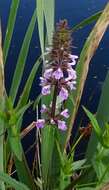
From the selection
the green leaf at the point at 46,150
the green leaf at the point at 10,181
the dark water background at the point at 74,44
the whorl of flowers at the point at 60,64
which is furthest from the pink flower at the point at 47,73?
the dark water background at the point at 74,44

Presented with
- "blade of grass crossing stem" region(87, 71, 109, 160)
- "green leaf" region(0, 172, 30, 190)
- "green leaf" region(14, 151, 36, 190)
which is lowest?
"green leaf" region(14, 151, 36, 190)

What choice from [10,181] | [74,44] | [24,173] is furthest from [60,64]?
[74,44]

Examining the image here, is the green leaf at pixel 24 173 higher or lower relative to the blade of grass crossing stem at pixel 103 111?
Result: lower

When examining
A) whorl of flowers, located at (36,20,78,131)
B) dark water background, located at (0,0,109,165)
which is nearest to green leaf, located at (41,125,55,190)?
whorl of flowers, located at (36,20,78,131)

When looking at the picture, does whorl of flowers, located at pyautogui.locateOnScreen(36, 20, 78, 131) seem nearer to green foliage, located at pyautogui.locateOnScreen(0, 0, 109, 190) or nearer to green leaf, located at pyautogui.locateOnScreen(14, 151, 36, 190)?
green foliage, located at pyautogui.locateOnScreen(0, 0, 109, 190)

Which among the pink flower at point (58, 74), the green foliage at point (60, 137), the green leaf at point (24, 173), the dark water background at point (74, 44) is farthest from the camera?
the dark water background at point (74, 44)

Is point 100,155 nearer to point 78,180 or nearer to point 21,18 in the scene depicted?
point 78,180

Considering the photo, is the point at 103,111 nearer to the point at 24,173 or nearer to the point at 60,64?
the point at 24,173

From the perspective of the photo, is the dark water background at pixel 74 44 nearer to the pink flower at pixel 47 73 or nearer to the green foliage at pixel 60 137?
the green foliage at pixel 60 137

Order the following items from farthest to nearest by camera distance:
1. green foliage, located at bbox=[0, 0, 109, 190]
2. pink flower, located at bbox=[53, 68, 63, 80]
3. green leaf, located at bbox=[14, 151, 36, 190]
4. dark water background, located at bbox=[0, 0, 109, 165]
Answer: dark water background, located at bbox=[0, 0, 109, 165]
green leaf, located at bbox=[14, 151, 36, 190]
green foliage, located at bbox=[0, 0, 109, 190]
pink flower, located at bbox=[53, 68, 63, 80]

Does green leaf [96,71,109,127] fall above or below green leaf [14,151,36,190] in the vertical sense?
above
